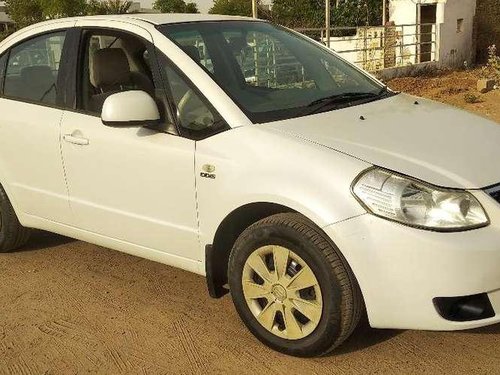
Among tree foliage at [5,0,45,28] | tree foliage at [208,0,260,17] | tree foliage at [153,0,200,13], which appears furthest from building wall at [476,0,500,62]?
tree foliage at [153,0,200,13]

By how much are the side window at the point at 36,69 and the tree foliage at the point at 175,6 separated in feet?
212

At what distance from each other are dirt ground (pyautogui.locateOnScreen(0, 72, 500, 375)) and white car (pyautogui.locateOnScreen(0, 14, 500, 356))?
0.68 ft

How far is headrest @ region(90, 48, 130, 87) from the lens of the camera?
158 inches

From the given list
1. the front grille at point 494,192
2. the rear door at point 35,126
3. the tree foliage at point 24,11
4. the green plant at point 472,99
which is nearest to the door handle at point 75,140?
the rear door at point 35,126

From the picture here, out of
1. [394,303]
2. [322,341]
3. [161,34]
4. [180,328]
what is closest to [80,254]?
[180,328]

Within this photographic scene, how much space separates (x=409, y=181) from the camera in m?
2.74

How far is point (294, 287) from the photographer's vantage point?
3014 millimetres

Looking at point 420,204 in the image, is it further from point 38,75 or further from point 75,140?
point 38,75

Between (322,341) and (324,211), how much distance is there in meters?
0.64

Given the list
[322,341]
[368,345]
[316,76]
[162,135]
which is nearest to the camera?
[322,341]

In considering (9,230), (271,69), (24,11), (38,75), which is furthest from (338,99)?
(24,11)

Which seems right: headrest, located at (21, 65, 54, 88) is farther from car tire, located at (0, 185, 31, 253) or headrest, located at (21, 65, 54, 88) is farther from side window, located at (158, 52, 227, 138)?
side window, located at (158, 52, 227, 138)

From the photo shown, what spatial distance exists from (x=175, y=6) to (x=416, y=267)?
228 ft

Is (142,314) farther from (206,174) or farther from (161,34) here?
(161,34)
